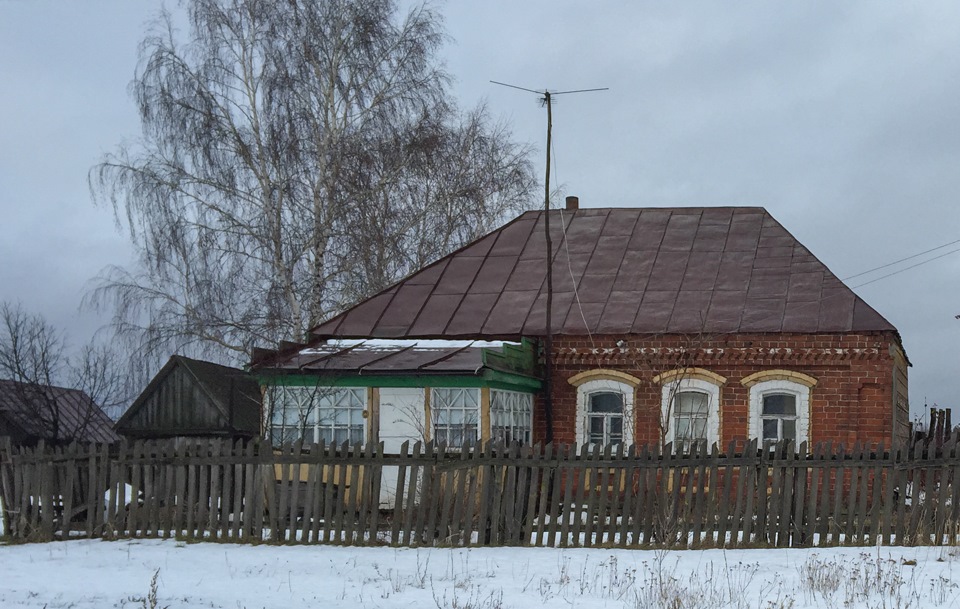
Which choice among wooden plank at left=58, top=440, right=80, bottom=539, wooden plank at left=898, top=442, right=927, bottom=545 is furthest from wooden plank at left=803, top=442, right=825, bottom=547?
wooden plank at left=58, top=440, right=80, bottom=539

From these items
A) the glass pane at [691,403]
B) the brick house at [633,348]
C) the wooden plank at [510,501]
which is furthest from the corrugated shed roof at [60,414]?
the wooden plank at [510,501]

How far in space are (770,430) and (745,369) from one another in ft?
3.23

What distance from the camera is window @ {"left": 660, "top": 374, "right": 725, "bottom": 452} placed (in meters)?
17.4

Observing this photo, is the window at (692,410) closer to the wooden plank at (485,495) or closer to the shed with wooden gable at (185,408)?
the wooden plank at (485,495)

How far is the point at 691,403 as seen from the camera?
17703mm

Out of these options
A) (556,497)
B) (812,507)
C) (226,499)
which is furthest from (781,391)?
(226,499)

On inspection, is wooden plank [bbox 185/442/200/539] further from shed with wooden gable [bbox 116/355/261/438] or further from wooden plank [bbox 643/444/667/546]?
shed with wooden gable [bbox 116/355/261/438]

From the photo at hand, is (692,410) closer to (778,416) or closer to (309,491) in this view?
(778,416)

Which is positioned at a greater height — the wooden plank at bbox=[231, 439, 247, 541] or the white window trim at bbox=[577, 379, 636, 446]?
the white window trim at bbox=[577, 379, 636, 446]

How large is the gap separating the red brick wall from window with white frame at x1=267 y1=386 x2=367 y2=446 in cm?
342

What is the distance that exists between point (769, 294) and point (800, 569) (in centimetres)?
845

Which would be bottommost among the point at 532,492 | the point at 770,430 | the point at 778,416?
the point at 532,492

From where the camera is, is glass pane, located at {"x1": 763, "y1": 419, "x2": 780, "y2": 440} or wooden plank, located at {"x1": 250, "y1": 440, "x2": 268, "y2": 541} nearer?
wooden plank, located at {"x1": 250, "y1": 440, "x2": 268, "y2": 541}

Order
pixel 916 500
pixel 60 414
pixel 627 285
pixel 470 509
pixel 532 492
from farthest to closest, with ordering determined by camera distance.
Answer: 1. pixel 60 414
2. pixel 627 285
3. pixel 532 492
4. pixel 470 509
5. pixel 916 500
